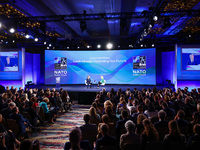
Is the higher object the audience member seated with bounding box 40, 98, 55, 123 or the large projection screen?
the large projection screen

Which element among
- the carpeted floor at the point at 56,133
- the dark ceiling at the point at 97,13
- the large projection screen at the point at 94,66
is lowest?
the carpeted floor at the point at 56,133

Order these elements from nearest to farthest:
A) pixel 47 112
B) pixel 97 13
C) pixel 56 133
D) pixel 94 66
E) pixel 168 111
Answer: pixel 168 111 → pixel 56 133 → pixel 47 112 → pixel 97 13 → pixel 94 66

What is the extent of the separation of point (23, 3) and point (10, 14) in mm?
2171

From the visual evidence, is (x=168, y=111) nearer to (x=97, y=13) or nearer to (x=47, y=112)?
(x=47, y=112)

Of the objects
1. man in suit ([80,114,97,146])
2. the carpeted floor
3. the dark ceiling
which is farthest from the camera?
the dark ceiling

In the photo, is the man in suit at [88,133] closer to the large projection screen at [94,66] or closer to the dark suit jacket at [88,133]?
the dark suit jacket at [88,133]

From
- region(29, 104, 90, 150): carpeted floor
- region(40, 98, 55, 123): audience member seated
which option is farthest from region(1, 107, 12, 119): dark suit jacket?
region(40, 98, 55, 123): audience member seated

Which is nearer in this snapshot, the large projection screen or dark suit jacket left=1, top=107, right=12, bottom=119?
dark suit jacket left=1, top=107, right=12, bottom=119

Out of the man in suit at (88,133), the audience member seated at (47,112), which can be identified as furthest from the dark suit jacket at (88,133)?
the audience member seated at (47,112)

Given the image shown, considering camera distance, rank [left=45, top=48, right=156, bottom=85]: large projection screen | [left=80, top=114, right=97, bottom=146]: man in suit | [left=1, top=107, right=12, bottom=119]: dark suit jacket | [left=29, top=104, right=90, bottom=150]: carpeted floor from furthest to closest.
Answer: [left=45, top=48, right=156, bottom=85]: large projection screen → [left=1, top=107, right=12, bottom=119]: dark suit jacket → [left=29, top=104, right=90, bottom=150]: carpeted floor → [left=80, top=114, right=97, bottom=146]: man in suit

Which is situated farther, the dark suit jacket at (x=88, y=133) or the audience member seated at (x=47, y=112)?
the audience member seated at (x=47, y=112)

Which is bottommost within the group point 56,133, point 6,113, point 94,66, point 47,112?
point 56,133

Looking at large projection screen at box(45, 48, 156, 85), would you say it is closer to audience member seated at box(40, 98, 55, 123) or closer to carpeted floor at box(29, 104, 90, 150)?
carpeted floor at box(29, 104, 90, 150)

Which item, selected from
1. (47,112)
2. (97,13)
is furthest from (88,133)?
(97,13)
